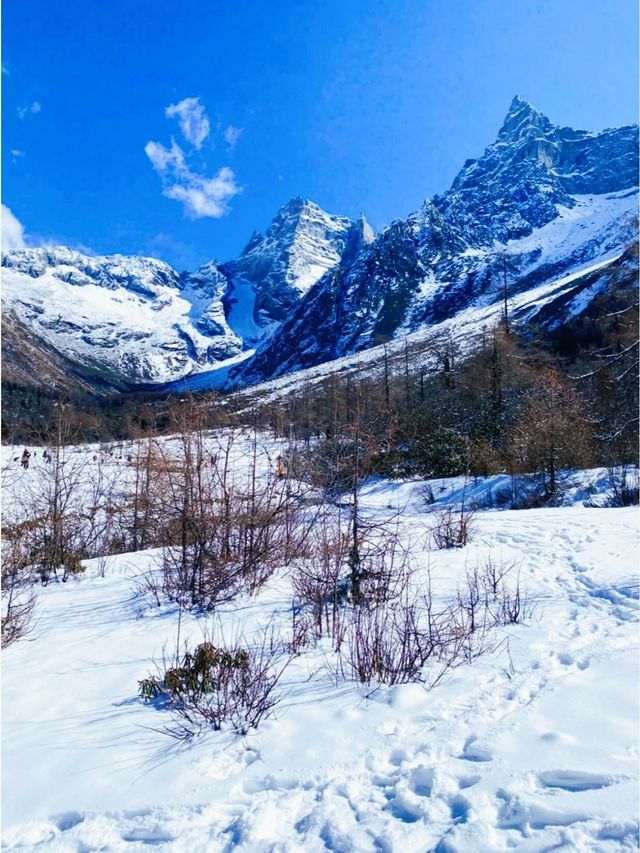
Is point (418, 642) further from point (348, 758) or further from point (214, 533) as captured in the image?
point (214, 533)

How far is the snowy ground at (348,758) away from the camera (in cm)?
221

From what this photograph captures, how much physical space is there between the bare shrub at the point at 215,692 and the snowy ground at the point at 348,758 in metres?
0.12

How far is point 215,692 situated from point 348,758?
127cm

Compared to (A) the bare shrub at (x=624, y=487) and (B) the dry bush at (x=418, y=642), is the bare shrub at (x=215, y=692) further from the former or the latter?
(A) the bare shrub at (x=624, y=487)

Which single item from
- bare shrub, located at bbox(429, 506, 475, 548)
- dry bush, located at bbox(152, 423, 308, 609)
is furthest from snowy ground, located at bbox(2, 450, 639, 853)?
bare shrub, located at bbox(429, 506, 475, 548)

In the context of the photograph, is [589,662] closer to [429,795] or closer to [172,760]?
[429,795]

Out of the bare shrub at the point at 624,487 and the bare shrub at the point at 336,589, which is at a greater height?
the bare shrub at the point at 624,487

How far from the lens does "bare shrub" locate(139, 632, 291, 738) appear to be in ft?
10.5

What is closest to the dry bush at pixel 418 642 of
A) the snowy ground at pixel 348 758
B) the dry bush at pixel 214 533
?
the snowy ground at pixel 348 758

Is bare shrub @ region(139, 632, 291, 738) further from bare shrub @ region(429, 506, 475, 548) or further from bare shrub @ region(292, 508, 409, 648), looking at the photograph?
bare shrub @ region(429, 506, 475, 548)

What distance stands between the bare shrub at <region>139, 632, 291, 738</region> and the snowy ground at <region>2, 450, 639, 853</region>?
0.12 metres

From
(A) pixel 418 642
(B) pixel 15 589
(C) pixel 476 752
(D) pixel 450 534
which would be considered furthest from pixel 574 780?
(B) pixel 15 589

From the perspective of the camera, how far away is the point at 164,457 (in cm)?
694

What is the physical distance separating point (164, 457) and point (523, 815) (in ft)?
19.6
